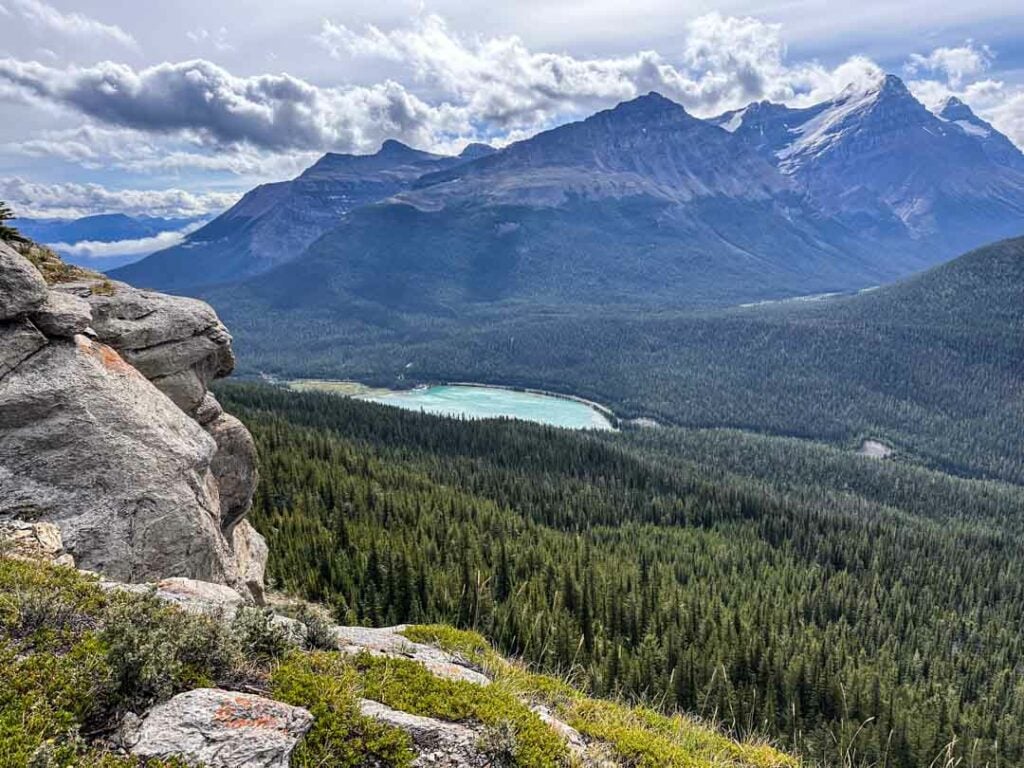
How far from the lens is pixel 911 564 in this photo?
108m

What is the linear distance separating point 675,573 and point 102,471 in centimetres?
8035

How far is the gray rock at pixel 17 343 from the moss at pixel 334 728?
1600 centimetres

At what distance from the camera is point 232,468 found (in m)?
34.3

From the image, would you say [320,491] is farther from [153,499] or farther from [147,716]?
[147,716]

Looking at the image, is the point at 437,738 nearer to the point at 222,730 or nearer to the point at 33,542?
the point at 222,730

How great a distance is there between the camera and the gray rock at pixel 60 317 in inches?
840

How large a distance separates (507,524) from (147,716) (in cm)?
7885

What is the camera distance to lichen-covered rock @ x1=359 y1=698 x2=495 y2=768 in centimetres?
1031

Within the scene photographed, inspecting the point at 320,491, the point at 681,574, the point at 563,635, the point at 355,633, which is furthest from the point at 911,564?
the point at 355,633

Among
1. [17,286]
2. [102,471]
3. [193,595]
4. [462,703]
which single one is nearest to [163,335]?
[17,286]

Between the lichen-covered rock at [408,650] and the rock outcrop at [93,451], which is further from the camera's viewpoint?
the rock outcrop at [93,451]

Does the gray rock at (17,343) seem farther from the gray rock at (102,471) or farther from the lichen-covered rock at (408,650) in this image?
the lichen-covered rock at (408,650)

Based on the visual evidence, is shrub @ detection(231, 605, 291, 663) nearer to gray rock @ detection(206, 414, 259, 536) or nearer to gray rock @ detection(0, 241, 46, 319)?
gray rock @ detection(0, 241, 46, 319)

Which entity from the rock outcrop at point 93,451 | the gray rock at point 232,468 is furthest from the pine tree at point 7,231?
the gray rock at point 232,468
